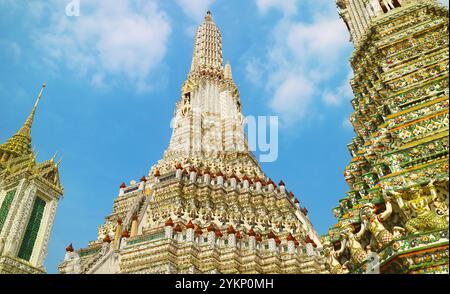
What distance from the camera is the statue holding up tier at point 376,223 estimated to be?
798 cm

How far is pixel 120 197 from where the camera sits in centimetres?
2764

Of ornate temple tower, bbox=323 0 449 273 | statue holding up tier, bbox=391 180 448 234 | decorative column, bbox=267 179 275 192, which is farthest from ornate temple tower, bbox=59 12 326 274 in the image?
statue holding up tier, bbox=391 180 448 234

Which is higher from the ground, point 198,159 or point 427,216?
point 198,159

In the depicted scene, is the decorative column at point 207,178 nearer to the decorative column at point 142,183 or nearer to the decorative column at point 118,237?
the decorative column at point 142,183

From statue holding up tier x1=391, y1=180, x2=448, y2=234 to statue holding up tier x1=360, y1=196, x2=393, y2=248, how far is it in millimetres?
326

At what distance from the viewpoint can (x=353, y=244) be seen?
28.7 feet

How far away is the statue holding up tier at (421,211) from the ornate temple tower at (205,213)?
1045 cm

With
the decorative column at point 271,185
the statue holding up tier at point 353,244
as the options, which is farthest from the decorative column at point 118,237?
the statue holding up tier at point 353,244

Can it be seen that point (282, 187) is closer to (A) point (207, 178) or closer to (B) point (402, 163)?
(A) point (207, 178)

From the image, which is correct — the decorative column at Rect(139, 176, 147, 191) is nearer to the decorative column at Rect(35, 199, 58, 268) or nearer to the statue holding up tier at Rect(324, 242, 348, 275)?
the decorative column at Rect(35, 199, 58, 268)

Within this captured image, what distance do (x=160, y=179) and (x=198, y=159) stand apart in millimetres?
3596

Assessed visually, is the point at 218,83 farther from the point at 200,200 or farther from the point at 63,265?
the point at 63,265
